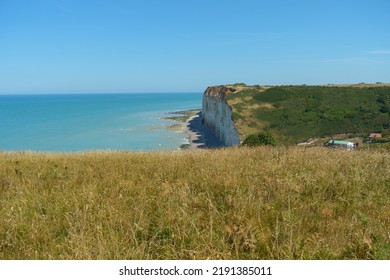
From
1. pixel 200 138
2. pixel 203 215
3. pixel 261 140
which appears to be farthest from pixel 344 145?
pixel 200 138

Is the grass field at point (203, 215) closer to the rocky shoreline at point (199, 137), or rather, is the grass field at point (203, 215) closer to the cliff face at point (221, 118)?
the cliff face at point (221, 118)

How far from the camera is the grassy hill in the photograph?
159 feet

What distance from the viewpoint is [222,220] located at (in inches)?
126

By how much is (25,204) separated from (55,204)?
46 centimetres

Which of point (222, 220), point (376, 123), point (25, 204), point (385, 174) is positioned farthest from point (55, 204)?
point (376, 123)

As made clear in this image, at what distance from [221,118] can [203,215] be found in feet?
198

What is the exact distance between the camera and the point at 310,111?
5691 centimetres

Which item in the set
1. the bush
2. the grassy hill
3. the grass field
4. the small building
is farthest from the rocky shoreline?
the grass field

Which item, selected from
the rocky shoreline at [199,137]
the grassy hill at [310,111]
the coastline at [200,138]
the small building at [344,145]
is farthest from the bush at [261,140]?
the coastline at [200,138]

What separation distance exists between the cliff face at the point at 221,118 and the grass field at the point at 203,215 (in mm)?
41928

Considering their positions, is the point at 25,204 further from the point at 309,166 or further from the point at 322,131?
the point at 322,131

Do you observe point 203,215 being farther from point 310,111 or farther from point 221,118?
point 221,118

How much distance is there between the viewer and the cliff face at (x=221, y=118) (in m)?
52.6

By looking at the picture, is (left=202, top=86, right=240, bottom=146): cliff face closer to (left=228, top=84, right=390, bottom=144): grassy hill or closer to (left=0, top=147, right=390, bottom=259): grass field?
(left=228, top=84, right=390, bottom=144): grassy hill
